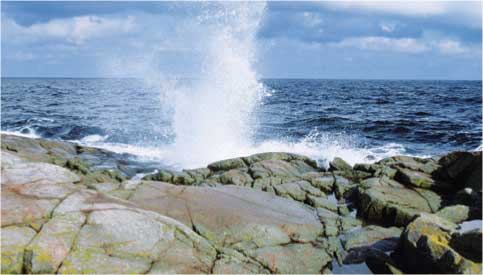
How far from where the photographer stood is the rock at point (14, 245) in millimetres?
5848

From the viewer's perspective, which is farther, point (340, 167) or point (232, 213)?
point (340, 167)

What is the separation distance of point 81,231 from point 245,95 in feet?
56.8

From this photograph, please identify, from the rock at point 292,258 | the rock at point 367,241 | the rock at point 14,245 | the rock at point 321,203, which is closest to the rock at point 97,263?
the rock at point 14,245

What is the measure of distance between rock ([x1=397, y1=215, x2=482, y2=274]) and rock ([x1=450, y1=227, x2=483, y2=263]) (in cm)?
12

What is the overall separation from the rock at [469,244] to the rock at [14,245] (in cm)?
688

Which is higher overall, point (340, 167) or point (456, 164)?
point (456, 164)

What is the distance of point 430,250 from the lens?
6.99 metres

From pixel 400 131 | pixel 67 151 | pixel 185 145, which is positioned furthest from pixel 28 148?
pixel 400 131

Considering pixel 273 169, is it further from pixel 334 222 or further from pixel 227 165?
pixel 334 222

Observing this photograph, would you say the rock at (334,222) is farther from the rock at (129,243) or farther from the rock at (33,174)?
the rock at (33,174)

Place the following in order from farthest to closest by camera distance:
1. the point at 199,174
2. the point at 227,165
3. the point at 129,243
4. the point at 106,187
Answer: the point at 227,165
the point at 199,174
the point at 106,187
the point at 129,243

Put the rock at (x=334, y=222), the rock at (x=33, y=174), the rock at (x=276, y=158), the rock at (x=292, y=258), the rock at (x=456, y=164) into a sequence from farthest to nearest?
the rock at (x=276, y=158) → the rock at (x=456, y=164) → the rock at (x=334, y=222) → the rock at (x=33, y=174) → the rock at (x=292, y=258)

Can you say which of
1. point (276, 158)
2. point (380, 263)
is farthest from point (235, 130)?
point (380, 263)

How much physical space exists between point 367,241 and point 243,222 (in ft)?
8.68
